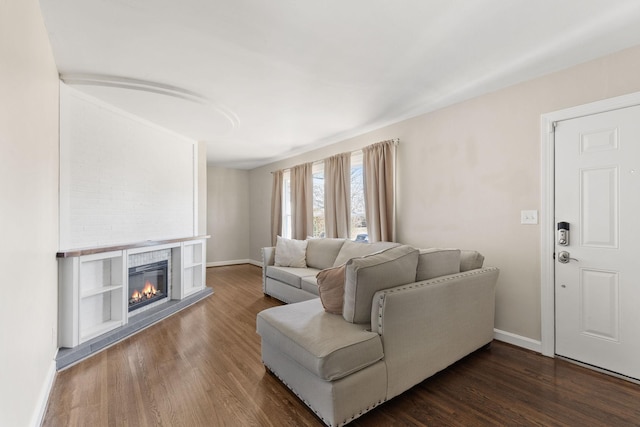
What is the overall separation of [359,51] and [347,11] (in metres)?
0.48

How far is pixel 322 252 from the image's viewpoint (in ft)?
13.8

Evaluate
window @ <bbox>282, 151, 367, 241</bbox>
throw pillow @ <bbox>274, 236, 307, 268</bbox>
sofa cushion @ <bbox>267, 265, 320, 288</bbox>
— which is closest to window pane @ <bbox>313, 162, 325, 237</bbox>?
window @ <bbox>282, 151, 367, 241</bbox>

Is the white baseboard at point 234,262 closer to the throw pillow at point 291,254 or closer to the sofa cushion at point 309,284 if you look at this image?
the throw pillow at point 291,254

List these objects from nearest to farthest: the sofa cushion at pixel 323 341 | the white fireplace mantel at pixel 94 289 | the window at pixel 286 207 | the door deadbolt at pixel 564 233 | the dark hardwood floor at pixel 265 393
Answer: the sofa cushion at pixel 323 341 → the dark hardwood floor at pixel 265 393 → the door deadbolt at pixel 564 233 → the white fireplace mantel at pixel 94 289 → the window at pixel 286 207

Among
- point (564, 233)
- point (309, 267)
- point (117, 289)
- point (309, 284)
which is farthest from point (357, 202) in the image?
point (117, 289)

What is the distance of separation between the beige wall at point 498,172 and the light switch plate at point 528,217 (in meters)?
0.04

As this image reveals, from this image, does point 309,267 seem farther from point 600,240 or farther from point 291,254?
point 600,240

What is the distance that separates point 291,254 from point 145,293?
1.93 metres

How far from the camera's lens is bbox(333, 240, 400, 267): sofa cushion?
11.6 ft

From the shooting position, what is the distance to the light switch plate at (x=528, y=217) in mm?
2562

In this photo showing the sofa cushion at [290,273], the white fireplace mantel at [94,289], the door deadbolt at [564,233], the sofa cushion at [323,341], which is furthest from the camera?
the sofa cushion at [290,273]

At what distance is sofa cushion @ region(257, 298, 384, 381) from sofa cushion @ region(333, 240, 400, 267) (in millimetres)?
1595

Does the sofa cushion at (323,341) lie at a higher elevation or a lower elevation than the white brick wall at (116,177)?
lower

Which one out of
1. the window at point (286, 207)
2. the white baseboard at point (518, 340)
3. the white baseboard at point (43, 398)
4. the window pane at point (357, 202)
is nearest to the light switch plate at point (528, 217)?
the white baseboard at point (518, 340)
